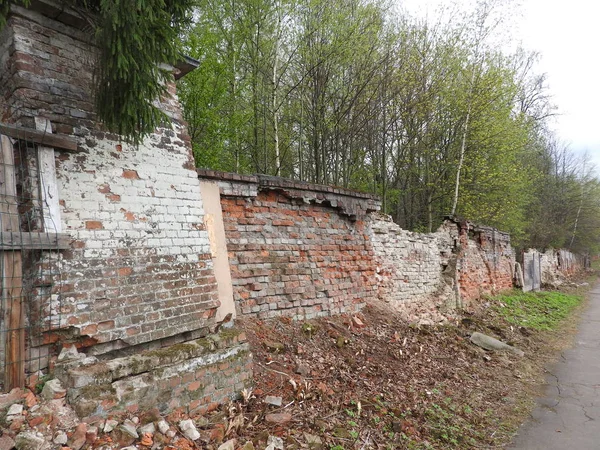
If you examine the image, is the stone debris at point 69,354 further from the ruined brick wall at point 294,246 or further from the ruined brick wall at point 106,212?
the ruined brick wall at point 294,246

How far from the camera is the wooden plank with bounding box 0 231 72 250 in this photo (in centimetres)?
258

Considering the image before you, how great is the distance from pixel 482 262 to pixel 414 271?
5.29 metres

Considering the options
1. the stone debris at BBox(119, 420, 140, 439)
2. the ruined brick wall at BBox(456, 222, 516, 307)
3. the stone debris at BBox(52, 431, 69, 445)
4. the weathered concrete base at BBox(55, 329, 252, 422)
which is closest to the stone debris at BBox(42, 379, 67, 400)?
the weathered concrete base at BBox(55, 329, 252, 422)

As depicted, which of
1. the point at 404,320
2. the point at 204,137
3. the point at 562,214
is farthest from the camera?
the point at 562,214

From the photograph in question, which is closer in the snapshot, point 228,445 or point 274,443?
point 228,445

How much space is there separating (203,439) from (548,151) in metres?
32.6

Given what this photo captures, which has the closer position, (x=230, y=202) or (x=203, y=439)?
(x=203, y=439)

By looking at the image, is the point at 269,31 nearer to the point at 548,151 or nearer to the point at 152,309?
the point at 152,309

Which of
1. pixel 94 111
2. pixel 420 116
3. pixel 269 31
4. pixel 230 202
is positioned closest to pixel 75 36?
pixel 94 111

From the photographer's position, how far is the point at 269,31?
967 cm

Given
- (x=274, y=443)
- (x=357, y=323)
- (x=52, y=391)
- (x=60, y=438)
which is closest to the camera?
(x=60, y=438)

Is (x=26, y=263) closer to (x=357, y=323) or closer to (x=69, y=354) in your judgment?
(x=69, y=354)

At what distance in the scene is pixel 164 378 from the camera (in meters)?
3.04

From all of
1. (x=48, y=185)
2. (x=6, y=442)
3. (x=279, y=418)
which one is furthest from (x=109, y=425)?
(x=48, y=185)
